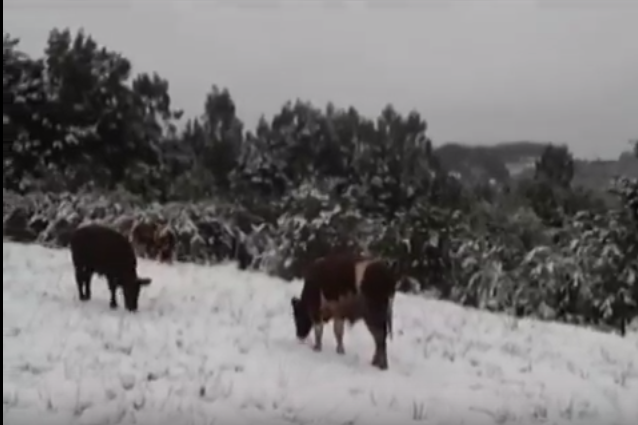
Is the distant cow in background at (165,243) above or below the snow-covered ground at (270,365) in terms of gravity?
above

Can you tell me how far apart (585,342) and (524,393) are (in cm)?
38

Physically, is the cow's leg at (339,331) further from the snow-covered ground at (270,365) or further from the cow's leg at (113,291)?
the cow's leg at (113,291)

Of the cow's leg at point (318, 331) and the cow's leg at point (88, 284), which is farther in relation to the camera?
the cow's leg at point (88, 284)

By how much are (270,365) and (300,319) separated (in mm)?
402

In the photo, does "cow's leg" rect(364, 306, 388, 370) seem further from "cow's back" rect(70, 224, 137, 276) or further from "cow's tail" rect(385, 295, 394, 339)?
"cow's back" rect(70, 224, 137, 276)

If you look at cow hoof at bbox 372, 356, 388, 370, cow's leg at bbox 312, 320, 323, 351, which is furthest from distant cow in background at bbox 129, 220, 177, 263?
cow hoof at bbox 372, 356, 388, 370

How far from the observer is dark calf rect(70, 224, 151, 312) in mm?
4984

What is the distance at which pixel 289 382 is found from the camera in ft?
14.0

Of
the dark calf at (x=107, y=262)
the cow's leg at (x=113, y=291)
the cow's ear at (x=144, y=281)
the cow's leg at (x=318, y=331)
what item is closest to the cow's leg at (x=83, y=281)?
the dark calf at (x=107, y=262)

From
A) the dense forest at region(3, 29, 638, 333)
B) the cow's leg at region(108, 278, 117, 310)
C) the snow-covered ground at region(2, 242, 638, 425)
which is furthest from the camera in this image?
the cow's leg at region(108, 278, 117, 310)

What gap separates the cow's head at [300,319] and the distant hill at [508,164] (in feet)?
3.22

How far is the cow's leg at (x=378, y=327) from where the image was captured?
14.8 ft

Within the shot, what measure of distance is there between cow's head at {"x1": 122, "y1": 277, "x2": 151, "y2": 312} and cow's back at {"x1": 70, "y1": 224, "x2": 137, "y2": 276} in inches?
3.2

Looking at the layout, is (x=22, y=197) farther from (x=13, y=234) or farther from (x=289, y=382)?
(x=289, y=382)
